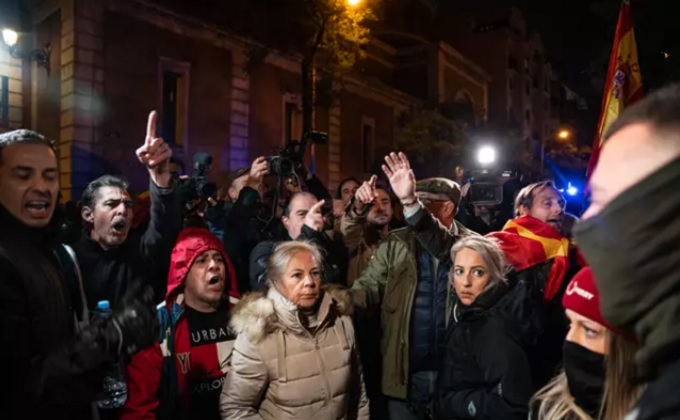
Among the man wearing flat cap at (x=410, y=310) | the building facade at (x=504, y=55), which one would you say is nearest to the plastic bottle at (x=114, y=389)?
the man wearing flat cap at (x=410, y=310)

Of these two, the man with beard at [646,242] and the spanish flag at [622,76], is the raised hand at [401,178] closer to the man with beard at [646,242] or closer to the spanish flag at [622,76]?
the spanish flag at [622,76]

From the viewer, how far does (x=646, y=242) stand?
94 centimetres

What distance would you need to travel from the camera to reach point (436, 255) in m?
3.72

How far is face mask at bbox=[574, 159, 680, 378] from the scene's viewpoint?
93 cm

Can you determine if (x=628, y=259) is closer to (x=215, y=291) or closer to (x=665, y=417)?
(x=665, y=417)

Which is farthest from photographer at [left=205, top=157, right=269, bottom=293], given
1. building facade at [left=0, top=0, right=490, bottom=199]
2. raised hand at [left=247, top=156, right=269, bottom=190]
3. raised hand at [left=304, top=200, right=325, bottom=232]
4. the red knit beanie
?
building facade at [left=0, top=0, right=490, bottom=199]

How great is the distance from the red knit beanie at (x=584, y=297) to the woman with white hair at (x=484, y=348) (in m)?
0.92

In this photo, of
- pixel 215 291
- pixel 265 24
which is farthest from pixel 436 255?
pixel 265 24

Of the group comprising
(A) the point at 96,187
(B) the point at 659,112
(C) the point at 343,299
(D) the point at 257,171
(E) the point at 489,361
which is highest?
(D) the point at 257,171

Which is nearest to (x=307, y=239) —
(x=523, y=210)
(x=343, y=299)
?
(x=343, y=299)

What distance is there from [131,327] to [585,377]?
154 centimetres

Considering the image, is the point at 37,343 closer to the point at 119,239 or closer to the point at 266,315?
the point at 266,315

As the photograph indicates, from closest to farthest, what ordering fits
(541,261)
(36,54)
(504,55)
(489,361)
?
(489,361) → (541,261) → (36,54) → (504,55)

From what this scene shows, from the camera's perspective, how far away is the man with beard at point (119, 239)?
10.2ft
